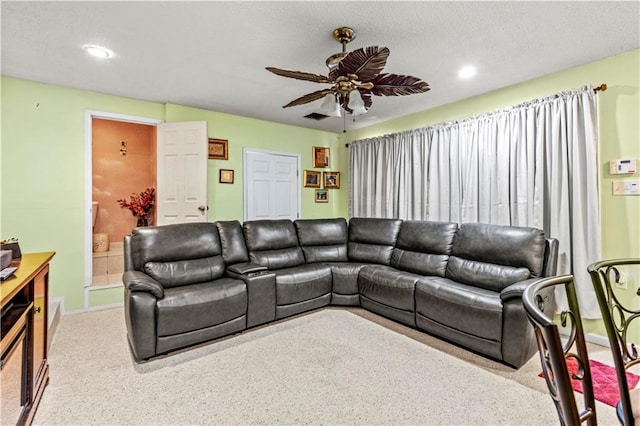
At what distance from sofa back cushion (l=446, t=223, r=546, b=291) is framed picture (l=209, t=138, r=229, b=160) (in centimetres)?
331

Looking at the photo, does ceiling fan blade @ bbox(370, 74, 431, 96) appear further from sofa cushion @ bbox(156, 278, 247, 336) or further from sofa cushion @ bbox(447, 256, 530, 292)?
sofa cushion @ bbox(156, 278, 247, 336)

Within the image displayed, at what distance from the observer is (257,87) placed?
11.6ft

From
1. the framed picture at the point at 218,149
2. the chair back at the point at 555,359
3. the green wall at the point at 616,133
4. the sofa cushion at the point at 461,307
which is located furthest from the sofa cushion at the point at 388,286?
the framed picture at the point at 218,149

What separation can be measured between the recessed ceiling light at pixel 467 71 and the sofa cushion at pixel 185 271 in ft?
10.1

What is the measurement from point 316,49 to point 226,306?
2346mm

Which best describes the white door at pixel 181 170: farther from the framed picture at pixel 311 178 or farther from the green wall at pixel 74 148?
the framed picture at pixel 311 178

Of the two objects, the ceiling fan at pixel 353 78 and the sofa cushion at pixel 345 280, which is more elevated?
the ceiling fan at pixel 353 78

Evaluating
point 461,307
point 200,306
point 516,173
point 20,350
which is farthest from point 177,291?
point 516,173

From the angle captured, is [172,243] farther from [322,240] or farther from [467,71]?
[467,71]

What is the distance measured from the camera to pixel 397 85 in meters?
2.38

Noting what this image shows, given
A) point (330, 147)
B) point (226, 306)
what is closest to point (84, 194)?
point (226, 306)

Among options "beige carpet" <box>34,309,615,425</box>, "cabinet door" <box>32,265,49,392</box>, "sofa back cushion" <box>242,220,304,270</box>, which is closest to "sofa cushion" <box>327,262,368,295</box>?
"sofa back cushion" <box>242,220,304,270</box>

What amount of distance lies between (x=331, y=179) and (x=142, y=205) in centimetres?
326

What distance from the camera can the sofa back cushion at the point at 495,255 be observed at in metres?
2.73
